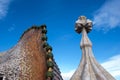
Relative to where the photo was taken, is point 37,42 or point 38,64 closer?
point 38,64

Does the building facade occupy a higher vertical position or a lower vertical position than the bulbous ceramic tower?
higher

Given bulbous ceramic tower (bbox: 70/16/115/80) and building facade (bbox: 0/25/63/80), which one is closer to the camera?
bulbous ceramic tower (bbox: 70/16/115/80)

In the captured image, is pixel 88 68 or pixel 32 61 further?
pixel 32 61

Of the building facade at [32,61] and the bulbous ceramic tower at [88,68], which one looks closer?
the bulbous ceramic tower at [88,68]

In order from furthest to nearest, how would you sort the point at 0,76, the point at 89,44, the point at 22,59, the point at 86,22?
the point at 22,59 < the point at 0,76 < the point at 86,22 < the point at 89,44

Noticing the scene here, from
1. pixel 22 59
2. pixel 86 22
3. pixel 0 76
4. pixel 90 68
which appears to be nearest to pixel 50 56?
pixel 22 59

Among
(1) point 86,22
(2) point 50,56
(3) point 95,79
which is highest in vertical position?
(2) point 50,56

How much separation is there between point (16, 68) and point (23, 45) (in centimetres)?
212

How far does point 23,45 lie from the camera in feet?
48.5

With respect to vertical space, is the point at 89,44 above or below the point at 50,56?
below

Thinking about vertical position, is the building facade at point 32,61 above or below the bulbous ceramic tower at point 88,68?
above

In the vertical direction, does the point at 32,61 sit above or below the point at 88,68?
above

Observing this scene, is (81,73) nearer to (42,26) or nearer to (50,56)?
(50,56)

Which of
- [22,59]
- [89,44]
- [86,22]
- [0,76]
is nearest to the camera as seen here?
[89,44]
